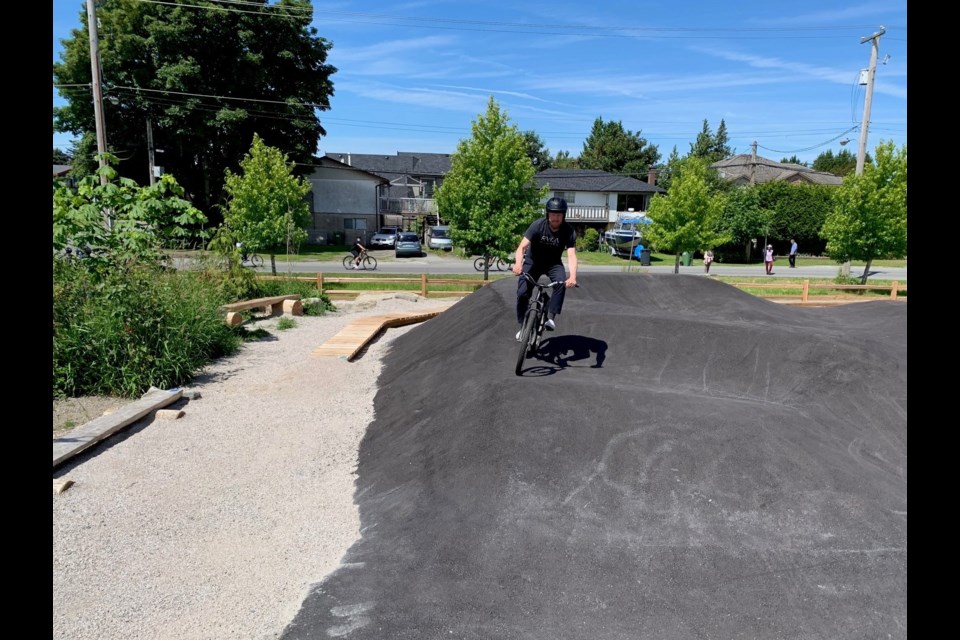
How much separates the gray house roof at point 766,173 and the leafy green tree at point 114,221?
6885cm

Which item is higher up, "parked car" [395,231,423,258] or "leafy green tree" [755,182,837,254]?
"leafy green tree" [755,182,837,254]

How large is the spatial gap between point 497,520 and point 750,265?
42480 mm

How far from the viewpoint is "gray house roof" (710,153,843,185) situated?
7069 cm

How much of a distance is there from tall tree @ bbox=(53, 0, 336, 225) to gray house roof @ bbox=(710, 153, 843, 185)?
166 ft

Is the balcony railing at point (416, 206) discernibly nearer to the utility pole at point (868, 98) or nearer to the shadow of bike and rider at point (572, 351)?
the utility pole at point (868, 98)

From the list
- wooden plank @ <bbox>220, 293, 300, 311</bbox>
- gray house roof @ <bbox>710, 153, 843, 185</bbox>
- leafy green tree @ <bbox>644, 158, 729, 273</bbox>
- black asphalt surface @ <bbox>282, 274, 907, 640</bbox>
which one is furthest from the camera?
gray house roof @ <bbox>710, 153, 843, 185</bbox>

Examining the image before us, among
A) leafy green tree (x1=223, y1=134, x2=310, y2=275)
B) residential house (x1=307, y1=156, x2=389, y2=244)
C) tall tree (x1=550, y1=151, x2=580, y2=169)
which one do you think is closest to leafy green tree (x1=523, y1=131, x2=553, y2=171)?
tall tree (x1=550, y1=151, x2=580, y2=169)

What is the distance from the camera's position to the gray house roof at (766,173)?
232 ft

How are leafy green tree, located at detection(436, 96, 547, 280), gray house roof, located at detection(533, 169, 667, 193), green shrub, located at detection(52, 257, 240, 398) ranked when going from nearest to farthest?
green shrub, located at detection(52, 257, 240, 398)
leafy green tree, located at detection(436, 96, 547, 280)
gray house roof, located at detection(533, 169, 667, 193)

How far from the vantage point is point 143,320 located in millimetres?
9477

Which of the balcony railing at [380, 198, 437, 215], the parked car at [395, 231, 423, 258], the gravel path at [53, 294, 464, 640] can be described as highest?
the balcony railing at [380, 198, 437, 215]

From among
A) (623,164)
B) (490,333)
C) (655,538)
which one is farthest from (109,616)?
(623,164)

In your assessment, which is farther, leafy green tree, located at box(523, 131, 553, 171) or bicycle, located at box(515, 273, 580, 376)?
leafy green tree, located at box(523, 131, 553, 171)

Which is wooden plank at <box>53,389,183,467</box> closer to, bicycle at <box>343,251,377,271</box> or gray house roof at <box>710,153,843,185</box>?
bicycle at <box>343,251,377,271</box>
